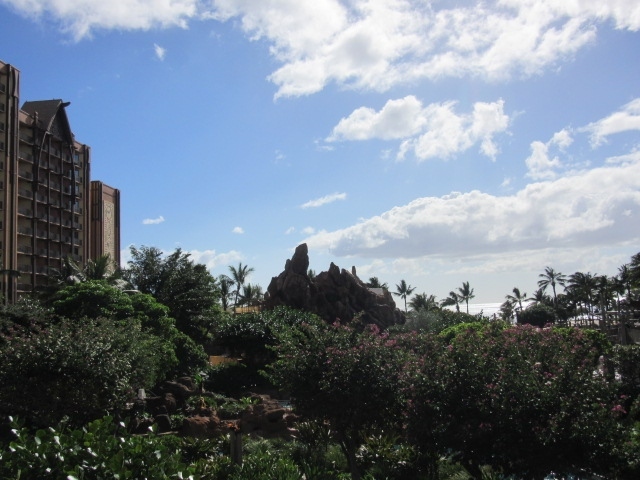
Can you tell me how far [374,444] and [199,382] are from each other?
18.8 metres

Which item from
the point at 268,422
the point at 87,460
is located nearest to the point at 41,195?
the point at 268,422

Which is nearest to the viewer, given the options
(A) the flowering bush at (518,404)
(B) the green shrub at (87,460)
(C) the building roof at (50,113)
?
(B) the green shrub at (87,460)

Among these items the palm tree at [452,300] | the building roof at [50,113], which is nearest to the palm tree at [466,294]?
the palm tree at [452,300]

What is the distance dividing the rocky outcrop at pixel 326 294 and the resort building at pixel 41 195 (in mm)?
19644

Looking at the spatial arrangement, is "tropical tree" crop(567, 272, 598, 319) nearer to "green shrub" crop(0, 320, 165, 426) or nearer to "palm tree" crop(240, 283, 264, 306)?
"palm tree" crop(240, 283, 264, 306)

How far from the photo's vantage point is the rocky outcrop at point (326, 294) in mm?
44812

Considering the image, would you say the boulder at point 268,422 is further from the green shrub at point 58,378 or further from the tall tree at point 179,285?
the tall tree at point 179,285

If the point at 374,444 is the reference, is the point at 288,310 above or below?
above

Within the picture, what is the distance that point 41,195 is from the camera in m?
61.5

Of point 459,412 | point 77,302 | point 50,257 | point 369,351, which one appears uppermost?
point 50,257

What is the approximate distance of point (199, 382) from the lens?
31.3 meters

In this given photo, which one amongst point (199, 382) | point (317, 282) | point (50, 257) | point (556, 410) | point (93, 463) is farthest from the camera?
point (50, 257)

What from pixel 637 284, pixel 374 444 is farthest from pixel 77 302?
pixel 637 284

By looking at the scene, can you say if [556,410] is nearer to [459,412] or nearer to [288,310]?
[459,412]
